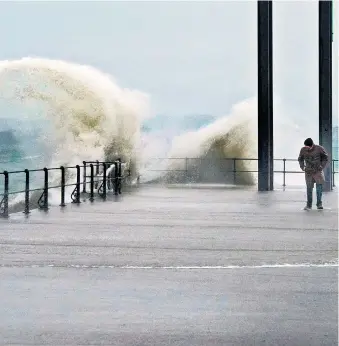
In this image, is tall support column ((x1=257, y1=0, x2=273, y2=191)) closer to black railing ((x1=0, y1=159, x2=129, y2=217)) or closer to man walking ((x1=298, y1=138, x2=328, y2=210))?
black railing ((x1=0, y1=159, x2=129, y2=217))

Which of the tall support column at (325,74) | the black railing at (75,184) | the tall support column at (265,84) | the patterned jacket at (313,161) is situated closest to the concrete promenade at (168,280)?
the black railing at (75,184)

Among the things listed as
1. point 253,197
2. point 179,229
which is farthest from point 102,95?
point 179,229

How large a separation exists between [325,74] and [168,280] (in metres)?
19.4

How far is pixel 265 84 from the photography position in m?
27.6

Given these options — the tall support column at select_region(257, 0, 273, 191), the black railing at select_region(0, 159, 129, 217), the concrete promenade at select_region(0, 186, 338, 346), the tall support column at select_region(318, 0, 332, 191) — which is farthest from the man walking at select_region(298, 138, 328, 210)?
the tall support column at select_region(318, 0, 332, 191)

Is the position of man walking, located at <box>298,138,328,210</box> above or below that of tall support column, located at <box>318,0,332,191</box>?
below

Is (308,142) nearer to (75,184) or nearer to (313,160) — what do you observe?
(313,160)

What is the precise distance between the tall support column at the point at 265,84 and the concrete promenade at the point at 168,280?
939 centimetres

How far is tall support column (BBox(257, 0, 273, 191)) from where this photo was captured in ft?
90.0

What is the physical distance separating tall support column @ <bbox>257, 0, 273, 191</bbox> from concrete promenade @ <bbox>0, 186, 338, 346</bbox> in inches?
370

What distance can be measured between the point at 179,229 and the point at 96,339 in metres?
9.44

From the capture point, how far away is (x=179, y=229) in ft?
51.3

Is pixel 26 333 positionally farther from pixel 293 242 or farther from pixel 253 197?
pixel 253 197

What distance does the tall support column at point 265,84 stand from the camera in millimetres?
27422
